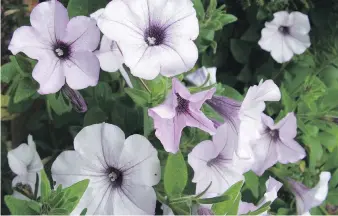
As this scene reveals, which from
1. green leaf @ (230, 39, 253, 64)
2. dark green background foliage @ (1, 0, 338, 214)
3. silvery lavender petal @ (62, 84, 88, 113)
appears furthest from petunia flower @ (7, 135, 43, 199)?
green leaf @ (230, 39, 253, 64)

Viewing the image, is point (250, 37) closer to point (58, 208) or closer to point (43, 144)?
A: point (43, 144)

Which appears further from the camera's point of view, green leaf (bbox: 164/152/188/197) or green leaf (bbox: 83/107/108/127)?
green leaf (bbox: 83/107/108/127)

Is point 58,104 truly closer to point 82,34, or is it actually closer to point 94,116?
point 94,116

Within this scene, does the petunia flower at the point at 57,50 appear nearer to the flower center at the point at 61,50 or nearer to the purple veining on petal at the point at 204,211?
the flower center at the point at 61,50

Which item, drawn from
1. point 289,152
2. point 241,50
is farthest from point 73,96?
point 241,50

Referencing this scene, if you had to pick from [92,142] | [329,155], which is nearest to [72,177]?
[92,142]

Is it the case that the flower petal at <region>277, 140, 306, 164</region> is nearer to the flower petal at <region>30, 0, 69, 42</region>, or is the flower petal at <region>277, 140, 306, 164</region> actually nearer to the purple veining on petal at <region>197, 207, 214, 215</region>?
the purple veining on petal at <region>197, 207, 214, 215</region>

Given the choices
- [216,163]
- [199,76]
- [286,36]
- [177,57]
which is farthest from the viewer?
[286,36]
